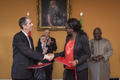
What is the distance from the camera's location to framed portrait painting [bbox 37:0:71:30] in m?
5.80

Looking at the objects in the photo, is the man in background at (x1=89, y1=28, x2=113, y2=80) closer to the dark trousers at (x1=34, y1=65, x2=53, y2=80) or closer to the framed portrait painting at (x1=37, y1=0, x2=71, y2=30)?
the dark trousers at (x1=34, y1=65, x2=53, y2=80)

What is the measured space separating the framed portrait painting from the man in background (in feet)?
5.59

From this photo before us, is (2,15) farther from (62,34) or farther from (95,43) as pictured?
(95,43)

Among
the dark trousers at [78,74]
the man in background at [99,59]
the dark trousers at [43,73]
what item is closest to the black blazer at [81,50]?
the dark trousers at [78,74]

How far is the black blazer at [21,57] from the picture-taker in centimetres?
263

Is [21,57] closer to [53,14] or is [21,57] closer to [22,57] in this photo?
[22,57]

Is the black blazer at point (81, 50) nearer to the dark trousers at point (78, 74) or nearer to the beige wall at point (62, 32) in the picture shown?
the dark trousers at point (78, 74)

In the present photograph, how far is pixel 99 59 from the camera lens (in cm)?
427

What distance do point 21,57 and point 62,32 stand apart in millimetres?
3333

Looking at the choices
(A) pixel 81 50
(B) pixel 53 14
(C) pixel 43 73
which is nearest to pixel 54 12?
(B) pixel 53 14

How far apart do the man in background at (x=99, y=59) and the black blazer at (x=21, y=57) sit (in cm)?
203

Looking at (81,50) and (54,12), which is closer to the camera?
(81,50)

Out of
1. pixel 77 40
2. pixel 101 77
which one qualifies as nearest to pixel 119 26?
pixel 101 77

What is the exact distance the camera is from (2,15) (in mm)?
5859
